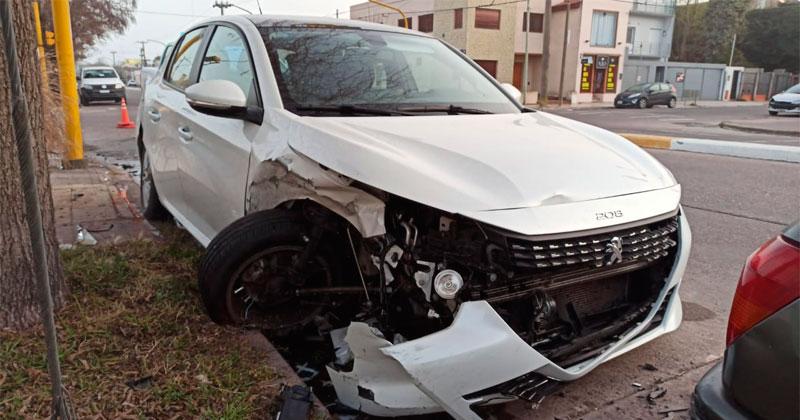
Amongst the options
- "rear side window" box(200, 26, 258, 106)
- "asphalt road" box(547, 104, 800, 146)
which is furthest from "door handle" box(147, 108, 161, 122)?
"asphalt road" box(547, 104, 800, 146)

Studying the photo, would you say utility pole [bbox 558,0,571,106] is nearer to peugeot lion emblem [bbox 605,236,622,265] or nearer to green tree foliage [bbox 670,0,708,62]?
green tree foliage [bbox 670,0,708,62]

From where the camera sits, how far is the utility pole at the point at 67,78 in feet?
25.8

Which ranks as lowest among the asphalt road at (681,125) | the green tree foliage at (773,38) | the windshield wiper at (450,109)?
the asphalt road at (681,125)

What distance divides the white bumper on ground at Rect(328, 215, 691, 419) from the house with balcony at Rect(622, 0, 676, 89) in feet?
140

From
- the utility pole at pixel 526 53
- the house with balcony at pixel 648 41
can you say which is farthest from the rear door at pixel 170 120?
the house with balcony at pixel 648 41

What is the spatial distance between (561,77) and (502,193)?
3807 cm

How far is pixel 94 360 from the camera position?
2.63m

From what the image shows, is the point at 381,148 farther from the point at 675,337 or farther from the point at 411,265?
the point at 675,337

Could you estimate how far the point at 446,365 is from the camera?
6.95 ft

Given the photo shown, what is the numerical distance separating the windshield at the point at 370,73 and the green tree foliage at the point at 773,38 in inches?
2046

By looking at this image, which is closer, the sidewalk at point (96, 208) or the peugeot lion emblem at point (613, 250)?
the peugeot lion emblem at point (613, 250)

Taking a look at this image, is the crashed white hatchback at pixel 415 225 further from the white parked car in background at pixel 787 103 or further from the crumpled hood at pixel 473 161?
the white parked car in background at pixel 787 103

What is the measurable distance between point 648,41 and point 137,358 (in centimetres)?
4759

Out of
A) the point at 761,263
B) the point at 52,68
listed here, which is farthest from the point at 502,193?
the point at 52,68
